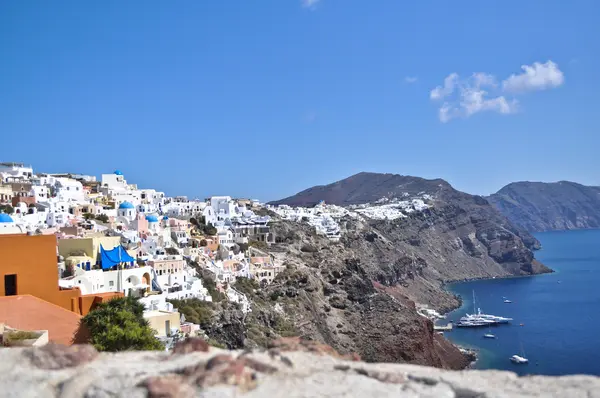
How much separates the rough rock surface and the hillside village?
8.72m

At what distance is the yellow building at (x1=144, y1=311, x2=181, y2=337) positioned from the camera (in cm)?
2205

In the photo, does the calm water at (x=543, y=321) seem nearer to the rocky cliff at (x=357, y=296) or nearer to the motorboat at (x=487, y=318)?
the motorboat at (x=487, y=318)

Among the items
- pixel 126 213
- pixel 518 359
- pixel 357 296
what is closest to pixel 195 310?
pixel 126 213

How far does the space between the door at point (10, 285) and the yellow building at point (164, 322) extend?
708cm

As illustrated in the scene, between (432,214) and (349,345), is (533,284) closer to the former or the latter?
(432,214)

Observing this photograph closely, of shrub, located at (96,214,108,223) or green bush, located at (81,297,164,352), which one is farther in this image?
shrub, located at (96,214,108,223)

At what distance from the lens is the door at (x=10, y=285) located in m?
15.2

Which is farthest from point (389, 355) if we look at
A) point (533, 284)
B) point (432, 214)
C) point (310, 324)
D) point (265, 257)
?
point (432, 214)

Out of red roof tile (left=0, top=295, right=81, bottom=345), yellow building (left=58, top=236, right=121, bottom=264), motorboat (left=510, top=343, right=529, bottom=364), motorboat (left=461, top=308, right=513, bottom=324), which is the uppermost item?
yellow building (left=58, top=236, right=121, bottom=264)

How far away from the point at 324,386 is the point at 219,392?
100 centimetres

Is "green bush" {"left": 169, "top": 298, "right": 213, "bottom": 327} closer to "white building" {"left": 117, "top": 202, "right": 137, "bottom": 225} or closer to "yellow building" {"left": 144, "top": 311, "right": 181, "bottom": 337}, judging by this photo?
"yellow building" {"left": 144, "top": 311, "right": 181, "bottom": 337}

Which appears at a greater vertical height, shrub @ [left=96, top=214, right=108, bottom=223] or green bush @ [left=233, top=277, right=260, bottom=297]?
shrub @ [left=96, top=214, right=108, bottom=223]

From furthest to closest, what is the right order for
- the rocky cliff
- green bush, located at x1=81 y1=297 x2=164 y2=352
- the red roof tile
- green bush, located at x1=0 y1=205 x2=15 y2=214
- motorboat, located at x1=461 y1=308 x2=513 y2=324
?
motorboat, located at x1=461 y1=308 x2=513 y2=324 → the rocky cliff → green bush, located at x1=0 y1=205 x2=15 y2=214 → the red roof tile → green bush, located at x1=81 y1=297 x2=164 y2=352

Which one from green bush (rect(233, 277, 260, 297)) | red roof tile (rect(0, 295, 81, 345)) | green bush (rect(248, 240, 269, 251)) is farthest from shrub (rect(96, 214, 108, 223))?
red roof tile (rect(0, 295, 81, 345))
